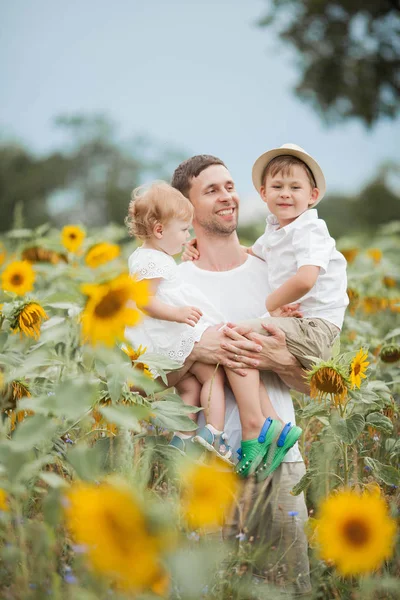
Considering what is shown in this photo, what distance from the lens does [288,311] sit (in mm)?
2787

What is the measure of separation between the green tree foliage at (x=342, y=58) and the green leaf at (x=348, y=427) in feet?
41.8

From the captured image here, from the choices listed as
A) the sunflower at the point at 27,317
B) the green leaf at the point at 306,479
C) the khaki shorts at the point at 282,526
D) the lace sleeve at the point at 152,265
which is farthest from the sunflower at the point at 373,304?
the sunflower at the point at 27,317

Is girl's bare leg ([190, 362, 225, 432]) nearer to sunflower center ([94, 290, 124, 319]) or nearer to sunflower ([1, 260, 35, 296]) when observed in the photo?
sunflower ([1, 260, 35, 296])

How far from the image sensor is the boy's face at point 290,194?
9.25ft

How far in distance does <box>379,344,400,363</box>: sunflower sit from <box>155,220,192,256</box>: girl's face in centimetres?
98

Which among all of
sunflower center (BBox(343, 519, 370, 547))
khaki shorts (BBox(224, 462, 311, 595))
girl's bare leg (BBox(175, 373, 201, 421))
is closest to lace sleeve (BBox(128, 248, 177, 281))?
girl's bare leg (BBox(175, 373, 201, 421))

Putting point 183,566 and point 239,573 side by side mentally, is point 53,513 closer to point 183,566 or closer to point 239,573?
point 183,566

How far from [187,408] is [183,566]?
3.20 feet

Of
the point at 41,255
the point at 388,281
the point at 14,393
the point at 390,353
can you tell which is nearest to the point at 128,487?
the point at 14,393

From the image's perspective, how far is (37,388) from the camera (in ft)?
7.86

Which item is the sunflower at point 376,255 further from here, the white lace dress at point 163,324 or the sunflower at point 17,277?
the sunflower at point 17,277

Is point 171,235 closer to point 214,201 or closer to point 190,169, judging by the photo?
point 214,201

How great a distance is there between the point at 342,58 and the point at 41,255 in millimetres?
11396

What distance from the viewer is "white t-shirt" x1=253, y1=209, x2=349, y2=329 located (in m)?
2.71
